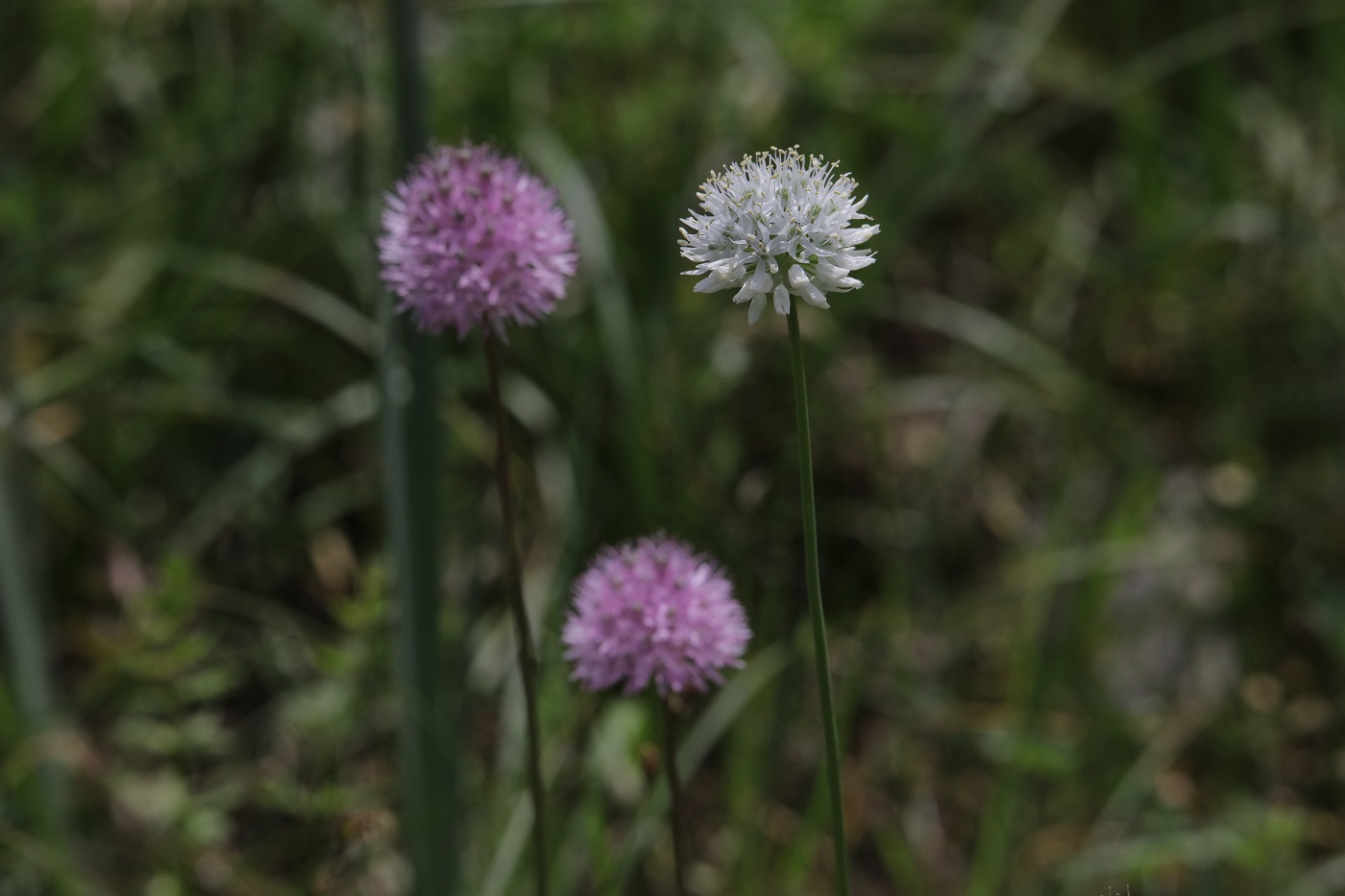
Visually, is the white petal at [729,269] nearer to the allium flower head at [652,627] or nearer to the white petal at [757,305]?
the white petal at [757,305]

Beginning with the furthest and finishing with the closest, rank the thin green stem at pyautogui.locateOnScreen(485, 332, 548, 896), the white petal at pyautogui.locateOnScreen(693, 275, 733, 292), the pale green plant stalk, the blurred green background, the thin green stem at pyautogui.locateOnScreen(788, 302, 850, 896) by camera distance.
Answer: the blurred green background → the pale green plant stalk → the thin green stem at pyautogui.locateOnScreen(485, 332, 548, 896) → the white petal at pyautogui.locateOnScreen(693, 275, 733, 292) → the thin green stem at pyautogui.locateOnScreen(788, 302, 850, 896)

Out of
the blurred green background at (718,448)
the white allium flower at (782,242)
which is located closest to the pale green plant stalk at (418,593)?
the blurred green background at (718,448)

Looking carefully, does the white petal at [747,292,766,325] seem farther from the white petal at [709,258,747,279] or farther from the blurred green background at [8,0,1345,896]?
the blurred green background at [8,0,1345,896]

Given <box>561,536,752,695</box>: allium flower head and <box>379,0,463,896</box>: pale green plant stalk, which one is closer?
<box>561,536,752,695</box>: allium flower head

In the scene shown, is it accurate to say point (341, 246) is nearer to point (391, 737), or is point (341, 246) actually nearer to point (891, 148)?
point (391, 737)

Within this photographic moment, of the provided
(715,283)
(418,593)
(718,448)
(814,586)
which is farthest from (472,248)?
(718,448)

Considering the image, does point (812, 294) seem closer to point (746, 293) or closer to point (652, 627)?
point (746, 293)

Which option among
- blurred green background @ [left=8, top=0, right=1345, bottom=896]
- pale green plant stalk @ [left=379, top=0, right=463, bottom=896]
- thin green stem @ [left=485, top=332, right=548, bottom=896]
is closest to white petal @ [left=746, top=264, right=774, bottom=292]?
thin green stem @ [left=485, top=332, right=548, bottom=896]

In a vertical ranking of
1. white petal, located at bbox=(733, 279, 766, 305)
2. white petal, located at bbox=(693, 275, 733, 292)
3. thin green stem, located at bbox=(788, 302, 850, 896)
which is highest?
white petal, located at bbox=(693, 275, 733, 292)
